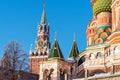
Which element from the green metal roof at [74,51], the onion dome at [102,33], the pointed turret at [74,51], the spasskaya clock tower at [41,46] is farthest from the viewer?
the spasskaya clock tower at [41,46]

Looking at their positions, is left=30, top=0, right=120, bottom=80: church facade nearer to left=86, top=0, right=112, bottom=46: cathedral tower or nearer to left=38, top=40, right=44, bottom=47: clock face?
left=86, top=0, right=112, bottom=46: cathedral tower

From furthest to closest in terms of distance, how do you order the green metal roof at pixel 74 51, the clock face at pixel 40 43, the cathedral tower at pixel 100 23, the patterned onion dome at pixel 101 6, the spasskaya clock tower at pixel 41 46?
the clock face at pixel 40 43
the spasskaya clock tower at pixel 41 46
the green metal roof at pixel 74 51
the patterned onion dome at pixel 101 6
the cathedral tower at pixel 100 23

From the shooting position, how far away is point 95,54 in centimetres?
3628


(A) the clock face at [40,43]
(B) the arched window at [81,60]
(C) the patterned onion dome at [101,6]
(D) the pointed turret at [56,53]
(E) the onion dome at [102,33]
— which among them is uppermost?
(A) the clock face at [40,43]

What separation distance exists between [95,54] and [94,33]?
540 centimetres

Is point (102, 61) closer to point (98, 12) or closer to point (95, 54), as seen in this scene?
point (95, 54)

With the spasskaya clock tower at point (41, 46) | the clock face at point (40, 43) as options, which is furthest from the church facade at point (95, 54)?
the clock face at point (40, 43)

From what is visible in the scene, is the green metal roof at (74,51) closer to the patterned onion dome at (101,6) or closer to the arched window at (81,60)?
the arched window at (81,60)

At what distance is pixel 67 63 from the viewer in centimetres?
3841

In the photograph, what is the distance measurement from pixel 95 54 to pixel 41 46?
49110 mm

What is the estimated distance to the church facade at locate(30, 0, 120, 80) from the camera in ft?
112

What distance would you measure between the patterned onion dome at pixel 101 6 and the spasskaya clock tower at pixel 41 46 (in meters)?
39.8

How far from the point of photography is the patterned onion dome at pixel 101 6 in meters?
39.7

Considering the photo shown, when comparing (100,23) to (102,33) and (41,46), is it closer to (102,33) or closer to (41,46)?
(102,33)
